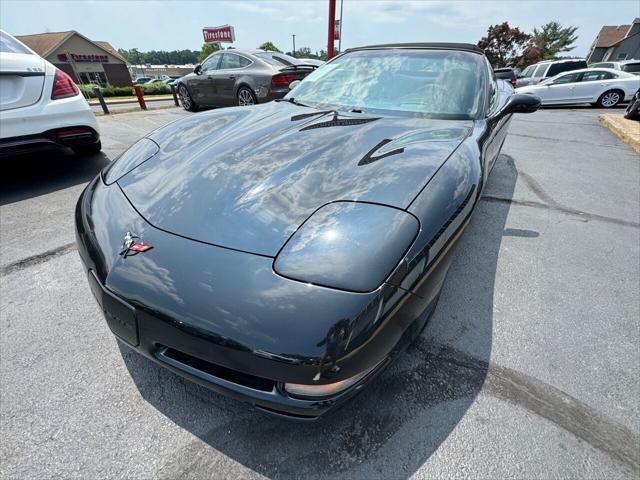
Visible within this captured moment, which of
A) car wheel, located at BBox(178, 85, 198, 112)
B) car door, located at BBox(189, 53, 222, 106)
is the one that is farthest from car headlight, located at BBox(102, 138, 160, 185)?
car wheel, located at BBox(178, 85, 198, 112)

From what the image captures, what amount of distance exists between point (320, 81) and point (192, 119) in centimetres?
112

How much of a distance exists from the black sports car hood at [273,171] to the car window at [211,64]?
5854 millimetres

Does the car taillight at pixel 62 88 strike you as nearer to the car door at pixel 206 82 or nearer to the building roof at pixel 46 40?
the car door at pixel 206 82

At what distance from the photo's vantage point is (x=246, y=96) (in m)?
6.27

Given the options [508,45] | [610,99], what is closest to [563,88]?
[610,99]

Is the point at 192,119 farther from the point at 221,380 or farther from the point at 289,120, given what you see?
the point at 221,380

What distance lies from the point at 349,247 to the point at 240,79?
6.27 metres

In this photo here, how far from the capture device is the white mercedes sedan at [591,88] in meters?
9.92

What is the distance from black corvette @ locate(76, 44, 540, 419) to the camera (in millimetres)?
899

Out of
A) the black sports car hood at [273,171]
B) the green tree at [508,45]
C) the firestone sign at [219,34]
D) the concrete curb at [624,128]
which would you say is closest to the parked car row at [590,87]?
the concrete curb at [624,128]

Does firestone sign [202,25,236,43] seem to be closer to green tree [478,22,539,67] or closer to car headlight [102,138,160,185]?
green tree [478,22,539,67]

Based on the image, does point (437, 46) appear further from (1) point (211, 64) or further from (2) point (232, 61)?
(1) point (211, 64)

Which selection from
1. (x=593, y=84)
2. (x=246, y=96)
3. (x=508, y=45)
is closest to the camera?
(x=246, y=96)

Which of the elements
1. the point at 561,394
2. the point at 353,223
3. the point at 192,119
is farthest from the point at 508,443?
the point at 192,119
